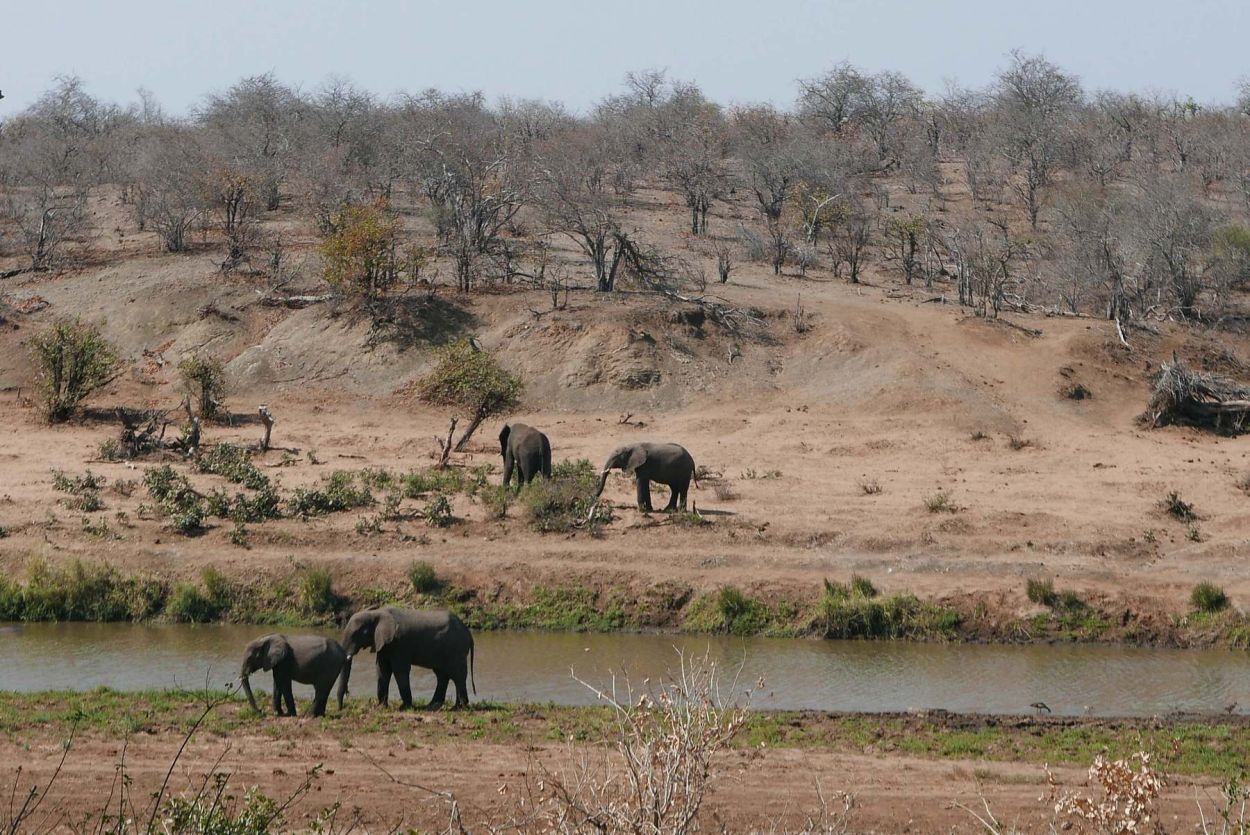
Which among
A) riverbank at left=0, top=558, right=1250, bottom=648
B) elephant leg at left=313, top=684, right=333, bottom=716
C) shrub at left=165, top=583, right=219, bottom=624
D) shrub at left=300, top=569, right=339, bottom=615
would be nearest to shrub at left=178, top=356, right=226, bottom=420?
riverbank at left=0, top=558, right=1250, bottom=648

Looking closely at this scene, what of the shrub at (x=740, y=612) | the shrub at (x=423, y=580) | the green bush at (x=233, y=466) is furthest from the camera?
the green bush at (x=233, y=466)

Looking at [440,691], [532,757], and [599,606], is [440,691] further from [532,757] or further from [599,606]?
[599,606]

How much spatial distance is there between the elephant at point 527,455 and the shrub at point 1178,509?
10973mm

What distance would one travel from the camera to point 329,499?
973 inches

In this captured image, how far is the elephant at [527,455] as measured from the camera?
25562mm

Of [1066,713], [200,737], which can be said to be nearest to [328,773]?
[200,737]

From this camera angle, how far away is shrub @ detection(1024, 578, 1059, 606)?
2150 centimetres

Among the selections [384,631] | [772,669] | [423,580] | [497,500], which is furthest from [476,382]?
[384,631]

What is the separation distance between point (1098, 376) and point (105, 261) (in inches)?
1135

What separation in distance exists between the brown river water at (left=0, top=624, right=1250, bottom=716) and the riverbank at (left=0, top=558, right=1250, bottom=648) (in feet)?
0.98

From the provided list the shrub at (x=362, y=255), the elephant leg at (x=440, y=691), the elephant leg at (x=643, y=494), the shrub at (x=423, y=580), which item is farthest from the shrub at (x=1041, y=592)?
the shrub at (x=362, y=255)

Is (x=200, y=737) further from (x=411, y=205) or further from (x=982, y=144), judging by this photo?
(x=982, y=144)

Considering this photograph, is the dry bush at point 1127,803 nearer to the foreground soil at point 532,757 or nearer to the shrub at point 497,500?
the foreground soil at point 532,757

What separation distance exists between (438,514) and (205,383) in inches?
433
